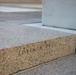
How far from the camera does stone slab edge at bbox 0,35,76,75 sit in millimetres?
919

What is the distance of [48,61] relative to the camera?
114cm

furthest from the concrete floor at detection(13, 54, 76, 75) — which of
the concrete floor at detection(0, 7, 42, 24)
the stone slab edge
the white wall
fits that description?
the concrete floor at detection(0, 7, 42, 24)

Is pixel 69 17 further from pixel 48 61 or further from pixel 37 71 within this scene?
pixel 37 71

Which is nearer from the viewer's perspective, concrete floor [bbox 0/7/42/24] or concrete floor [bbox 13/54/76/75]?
concrete floor [bbox 13/54/76/75]

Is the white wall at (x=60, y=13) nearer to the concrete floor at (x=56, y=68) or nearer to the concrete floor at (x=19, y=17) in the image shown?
the concrete floor at (x=19, y=17)

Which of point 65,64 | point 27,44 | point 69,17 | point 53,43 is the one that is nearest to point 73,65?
point 65,64

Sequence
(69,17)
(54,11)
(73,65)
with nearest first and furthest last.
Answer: (73,65), (69,17), (54,11)

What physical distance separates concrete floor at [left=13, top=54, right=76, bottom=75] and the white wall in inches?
27.6

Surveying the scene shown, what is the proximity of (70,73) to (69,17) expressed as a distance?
3.01ft

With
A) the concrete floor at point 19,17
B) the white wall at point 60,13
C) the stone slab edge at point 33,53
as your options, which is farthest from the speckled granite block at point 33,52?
the concrete floor at point 19,17

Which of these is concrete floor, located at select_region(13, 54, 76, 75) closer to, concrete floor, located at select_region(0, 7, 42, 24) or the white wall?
the white wall

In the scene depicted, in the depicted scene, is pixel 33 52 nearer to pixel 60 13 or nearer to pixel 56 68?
pixel 56 68

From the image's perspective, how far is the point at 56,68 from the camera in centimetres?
104

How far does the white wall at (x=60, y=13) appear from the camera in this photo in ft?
5.91
